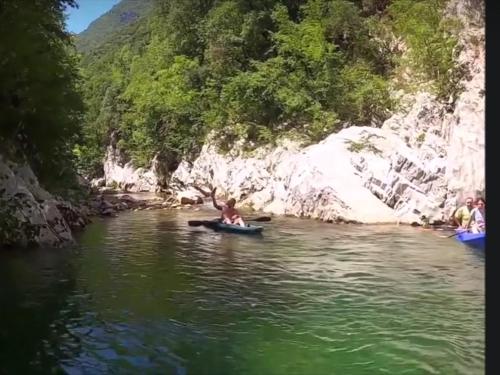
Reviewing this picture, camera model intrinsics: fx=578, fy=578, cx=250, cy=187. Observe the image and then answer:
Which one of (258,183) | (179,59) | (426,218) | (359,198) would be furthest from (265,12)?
(426,218)

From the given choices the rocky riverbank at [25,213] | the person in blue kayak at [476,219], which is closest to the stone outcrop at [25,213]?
the rocky riverbank at [25,213]

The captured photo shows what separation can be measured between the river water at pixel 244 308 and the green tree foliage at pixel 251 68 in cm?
945

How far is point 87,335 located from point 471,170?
32.9 feet

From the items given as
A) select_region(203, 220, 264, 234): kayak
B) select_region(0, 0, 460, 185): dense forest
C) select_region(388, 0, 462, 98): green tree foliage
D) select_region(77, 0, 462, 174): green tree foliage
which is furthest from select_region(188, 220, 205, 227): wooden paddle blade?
select_region(388, 0, 462, 98): green tree foliage

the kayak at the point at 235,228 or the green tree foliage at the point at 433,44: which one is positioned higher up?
the green tree foliage at the point at 433,44

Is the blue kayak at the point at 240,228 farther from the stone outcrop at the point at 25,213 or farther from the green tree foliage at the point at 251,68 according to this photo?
the green tree foliage at the point at 251,68

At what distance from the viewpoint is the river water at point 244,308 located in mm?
4336

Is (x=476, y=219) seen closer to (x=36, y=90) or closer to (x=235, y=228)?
(x=235, y=228)

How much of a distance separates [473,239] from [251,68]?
1255 cm

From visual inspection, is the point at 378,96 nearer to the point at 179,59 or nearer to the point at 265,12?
the point at 265,12

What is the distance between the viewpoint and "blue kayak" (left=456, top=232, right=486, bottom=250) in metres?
9.41

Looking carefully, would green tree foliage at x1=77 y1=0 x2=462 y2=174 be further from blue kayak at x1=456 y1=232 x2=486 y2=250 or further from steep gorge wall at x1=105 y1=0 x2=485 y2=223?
blue kayak at x1=456 y1=232 x2=486 y2=250

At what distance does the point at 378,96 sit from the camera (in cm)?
1822

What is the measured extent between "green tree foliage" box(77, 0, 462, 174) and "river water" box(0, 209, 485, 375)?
9.45 meters
